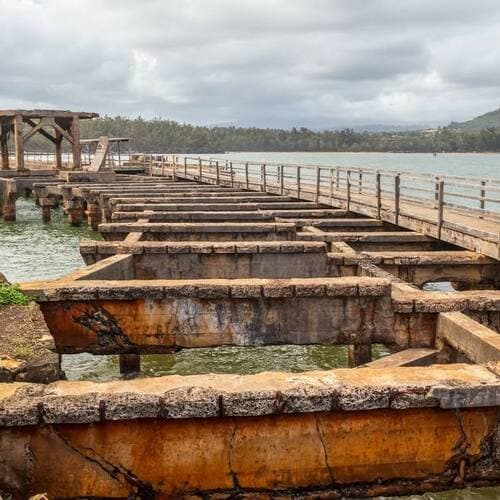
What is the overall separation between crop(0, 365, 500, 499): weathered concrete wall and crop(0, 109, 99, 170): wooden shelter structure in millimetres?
28526

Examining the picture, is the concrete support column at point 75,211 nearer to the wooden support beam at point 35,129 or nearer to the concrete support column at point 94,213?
the concrete support column at point 94,213

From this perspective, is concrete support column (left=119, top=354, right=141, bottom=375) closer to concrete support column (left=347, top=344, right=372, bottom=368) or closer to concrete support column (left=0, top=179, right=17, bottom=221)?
concrete support column (left=347, top=344, right=372, bottom=368)

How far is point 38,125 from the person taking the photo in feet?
99.1

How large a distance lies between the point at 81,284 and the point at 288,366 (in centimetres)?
386

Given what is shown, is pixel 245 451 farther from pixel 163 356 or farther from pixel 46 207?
pixel 46 207

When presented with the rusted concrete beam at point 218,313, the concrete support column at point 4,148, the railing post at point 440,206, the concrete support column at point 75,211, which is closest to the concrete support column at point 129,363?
the rusted concrete beam at point 218,313

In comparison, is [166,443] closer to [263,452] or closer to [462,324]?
[263,452]

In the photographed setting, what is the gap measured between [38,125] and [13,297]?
24.4 meters

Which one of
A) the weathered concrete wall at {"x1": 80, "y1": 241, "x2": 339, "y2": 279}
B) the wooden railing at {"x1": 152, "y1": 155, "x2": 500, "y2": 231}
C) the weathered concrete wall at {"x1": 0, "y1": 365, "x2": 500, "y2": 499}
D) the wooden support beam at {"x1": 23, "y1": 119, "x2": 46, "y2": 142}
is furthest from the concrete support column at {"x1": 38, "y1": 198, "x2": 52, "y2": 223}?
the weathered concrete wall at {"x1": 0, "y1": 365, "x2": 500, "y2": 499}

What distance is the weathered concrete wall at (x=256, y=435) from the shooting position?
4.06 metres

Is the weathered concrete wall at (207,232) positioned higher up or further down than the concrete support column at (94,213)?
higher up

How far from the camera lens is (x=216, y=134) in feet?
558

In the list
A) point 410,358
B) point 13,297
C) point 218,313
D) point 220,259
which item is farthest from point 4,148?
point 410,358

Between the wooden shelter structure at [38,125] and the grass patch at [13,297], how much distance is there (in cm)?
2383
